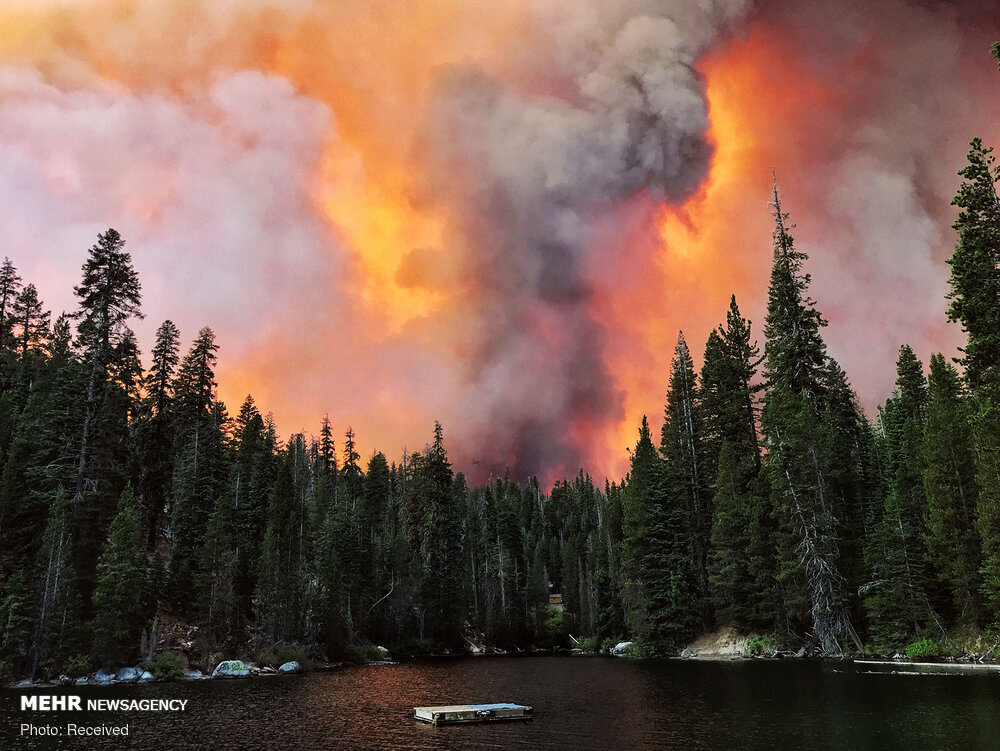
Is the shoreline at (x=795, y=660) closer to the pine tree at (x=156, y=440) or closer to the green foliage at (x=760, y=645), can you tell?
the green foliage at (x=760, y=645)

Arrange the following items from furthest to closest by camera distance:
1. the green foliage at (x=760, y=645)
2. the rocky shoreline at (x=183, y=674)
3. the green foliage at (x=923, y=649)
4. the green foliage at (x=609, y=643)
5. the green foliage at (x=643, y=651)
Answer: the green foliage at (x=609, y=643), the green foliage at (x=643, y=651), the green foliage at (x=760, y=645), the green foliage at (x=923, y=649), the rocky shoreline at (x=183, y=674)

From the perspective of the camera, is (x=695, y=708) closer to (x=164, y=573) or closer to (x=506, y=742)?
(x=506, y=742)

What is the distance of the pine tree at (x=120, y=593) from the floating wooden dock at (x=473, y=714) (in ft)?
117

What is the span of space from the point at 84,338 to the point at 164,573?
26.1 m

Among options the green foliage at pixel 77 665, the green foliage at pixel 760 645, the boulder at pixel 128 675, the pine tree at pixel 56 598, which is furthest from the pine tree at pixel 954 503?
the pine tree at pixel 56 598

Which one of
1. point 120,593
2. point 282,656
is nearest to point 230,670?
point 282,656

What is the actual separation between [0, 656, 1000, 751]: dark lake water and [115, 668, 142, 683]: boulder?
420 cm

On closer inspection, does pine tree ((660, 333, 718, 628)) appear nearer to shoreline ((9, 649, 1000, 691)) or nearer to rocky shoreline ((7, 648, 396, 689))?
shoreline ((9, 649, 1000, 691))

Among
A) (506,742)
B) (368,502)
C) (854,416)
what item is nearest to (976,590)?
(854,416)

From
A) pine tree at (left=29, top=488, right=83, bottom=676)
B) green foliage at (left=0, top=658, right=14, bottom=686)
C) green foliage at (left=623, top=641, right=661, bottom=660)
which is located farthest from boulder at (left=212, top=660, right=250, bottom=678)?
green foliage at (left=623, top=641, right=661, bottom=660)

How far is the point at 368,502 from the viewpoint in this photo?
421 feet

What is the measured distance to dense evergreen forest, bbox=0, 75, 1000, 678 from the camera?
54125 mm

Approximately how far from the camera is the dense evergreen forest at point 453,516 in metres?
54.1

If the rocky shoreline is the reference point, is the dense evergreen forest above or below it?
above
